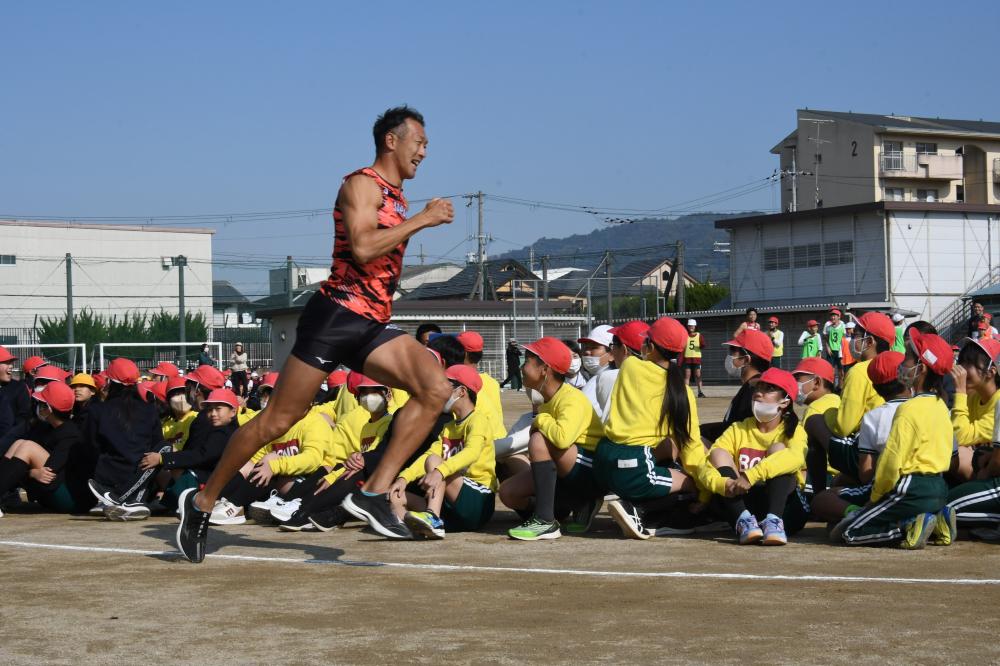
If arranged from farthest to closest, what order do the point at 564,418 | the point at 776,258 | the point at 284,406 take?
the point at 776,258, the point at 564,418, the point at 284,406

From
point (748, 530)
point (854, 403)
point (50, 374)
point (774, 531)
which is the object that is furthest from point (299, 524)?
point (854, 403)

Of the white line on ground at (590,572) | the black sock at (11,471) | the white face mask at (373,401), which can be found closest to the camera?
the white line on ground at (590,572)

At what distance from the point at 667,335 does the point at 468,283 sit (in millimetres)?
67123

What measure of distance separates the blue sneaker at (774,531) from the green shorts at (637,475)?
0.69 metres

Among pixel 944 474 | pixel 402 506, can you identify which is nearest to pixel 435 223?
pixel 402 506

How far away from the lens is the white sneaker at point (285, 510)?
28.9ft

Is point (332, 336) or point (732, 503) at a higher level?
point (332, 336)

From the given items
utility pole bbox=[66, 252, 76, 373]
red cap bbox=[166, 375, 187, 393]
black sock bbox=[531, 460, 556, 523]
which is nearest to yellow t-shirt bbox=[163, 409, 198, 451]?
red cap bbox=[166, 375, 187, 393]

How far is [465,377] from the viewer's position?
8.84 m

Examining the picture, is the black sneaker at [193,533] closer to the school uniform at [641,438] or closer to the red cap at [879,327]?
the school uniform at [641,438]

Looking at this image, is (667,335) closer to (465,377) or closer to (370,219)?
(465,377)

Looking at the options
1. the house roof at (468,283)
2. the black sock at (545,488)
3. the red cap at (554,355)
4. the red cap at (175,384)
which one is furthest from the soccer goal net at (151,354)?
the house roof at (468,283)

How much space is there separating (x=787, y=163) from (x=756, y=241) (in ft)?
81.2

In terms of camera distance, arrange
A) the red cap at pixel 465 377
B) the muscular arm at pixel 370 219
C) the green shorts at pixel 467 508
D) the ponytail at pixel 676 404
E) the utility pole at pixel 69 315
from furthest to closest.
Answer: the utility pole at pixel 69 315
the red cap at pixel 465 377
the green shorts at pixel 467 508
the ponytail at pixel 676 404
the muscular arm at pixel 370 219
